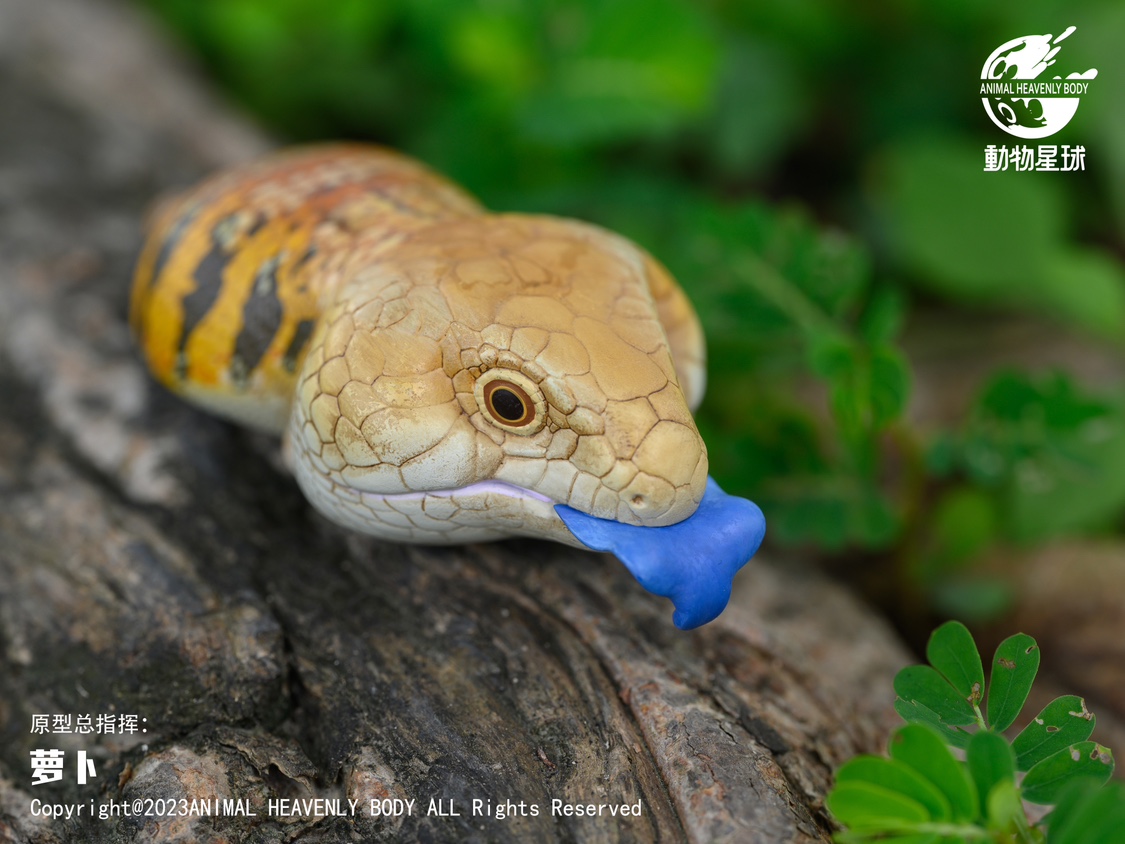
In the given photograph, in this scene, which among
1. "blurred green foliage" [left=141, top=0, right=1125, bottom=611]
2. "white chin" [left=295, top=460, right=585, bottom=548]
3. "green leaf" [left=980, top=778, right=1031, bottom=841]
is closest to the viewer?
"green leaf" [left=980, top=778, right=1031, bottom=841]

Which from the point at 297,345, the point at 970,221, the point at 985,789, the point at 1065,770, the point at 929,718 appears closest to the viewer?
the point at 985,789

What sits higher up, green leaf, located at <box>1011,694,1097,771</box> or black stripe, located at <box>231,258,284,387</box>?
black stripe, located at <box>231,258,284,387</box>

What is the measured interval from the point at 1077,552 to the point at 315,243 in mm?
2570

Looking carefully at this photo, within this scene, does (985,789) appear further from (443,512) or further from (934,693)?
(443,512)

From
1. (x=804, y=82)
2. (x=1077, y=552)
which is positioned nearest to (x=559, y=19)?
(x=804, y=82)

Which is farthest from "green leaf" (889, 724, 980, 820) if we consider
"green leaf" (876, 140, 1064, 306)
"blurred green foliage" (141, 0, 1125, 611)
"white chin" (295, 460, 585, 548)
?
"green leaf" (876, 140, 1064, 306)

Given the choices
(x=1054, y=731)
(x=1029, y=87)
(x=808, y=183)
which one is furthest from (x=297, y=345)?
(x=808, y=183)

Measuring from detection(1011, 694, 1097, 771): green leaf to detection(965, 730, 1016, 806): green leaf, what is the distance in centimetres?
23

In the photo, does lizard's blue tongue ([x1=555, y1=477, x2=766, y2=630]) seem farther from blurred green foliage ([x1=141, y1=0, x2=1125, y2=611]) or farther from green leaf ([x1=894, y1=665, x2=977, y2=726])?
blurred green foliage ([x1=141, y1=0, x2=1125, y2=611])

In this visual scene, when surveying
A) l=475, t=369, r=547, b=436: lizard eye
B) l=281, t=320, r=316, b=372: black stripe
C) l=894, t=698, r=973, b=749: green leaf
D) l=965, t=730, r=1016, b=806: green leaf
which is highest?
l=475, t=369, r=547, b=436: lizard eye

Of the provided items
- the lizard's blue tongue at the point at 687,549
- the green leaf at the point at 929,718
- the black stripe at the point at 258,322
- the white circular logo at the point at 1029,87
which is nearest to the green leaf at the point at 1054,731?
the green leaf at the point at 929,718

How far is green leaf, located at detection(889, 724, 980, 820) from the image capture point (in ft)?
5.05

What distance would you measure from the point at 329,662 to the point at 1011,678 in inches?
58.3

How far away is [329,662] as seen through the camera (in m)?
2.20
